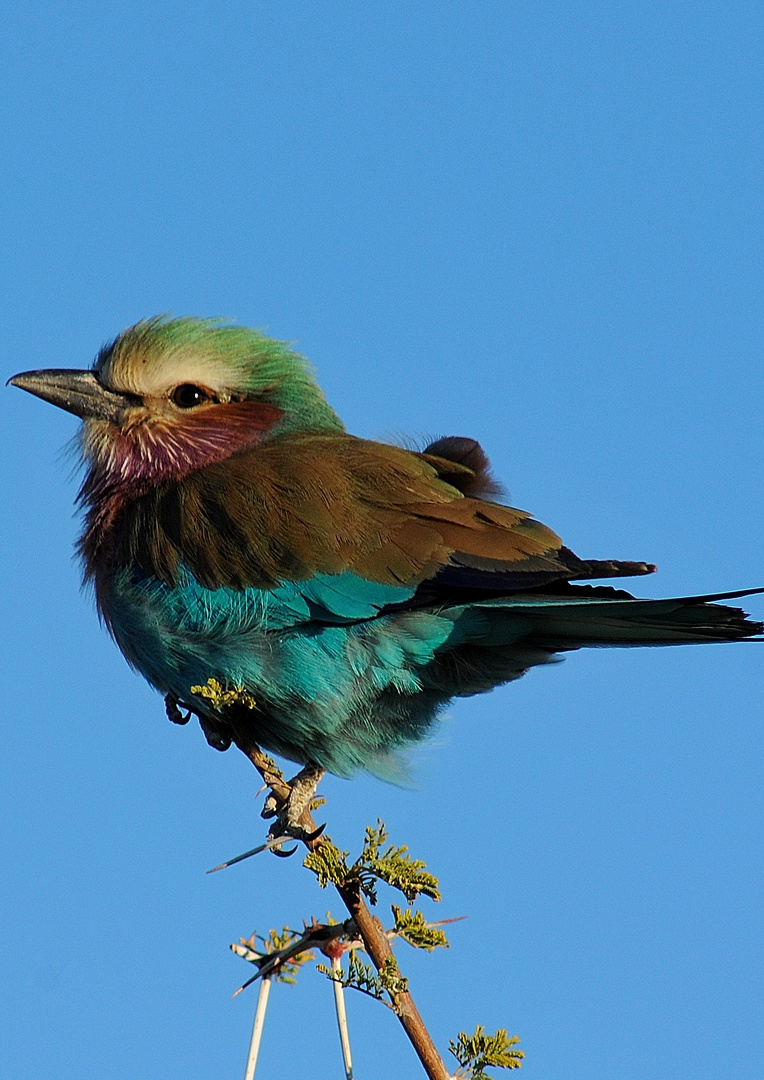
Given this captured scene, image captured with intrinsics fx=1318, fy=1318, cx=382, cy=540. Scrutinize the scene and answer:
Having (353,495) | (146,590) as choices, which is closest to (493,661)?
(353,495)

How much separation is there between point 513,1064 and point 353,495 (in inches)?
83.0

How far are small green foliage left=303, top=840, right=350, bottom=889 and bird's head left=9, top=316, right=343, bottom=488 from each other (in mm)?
2334

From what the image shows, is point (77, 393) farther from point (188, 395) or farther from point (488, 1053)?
point (488, 1053)

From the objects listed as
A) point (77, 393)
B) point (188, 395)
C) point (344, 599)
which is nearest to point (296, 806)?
point (344, 599)

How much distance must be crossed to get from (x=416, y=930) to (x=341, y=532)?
67.2 inches

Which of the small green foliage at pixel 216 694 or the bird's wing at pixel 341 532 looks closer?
the small green foliage at pixel 216 694

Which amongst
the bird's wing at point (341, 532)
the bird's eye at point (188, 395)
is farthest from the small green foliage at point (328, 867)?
the bird's eye at point (188, 395)

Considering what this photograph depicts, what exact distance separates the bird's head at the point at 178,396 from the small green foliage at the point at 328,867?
7.66 feet

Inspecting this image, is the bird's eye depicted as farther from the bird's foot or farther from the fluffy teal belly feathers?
the bird's foot

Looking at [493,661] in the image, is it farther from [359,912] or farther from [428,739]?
[359,912]

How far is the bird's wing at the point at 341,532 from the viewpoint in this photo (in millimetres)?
4156

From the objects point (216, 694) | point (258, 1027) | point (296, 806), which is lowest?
point (258, 1027)

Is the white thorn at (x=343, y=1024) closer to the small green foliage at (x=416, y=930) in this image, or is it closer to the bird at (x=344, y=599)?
the small green foliage at (x=416, y=930)

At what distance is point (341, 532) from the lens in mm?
4309
